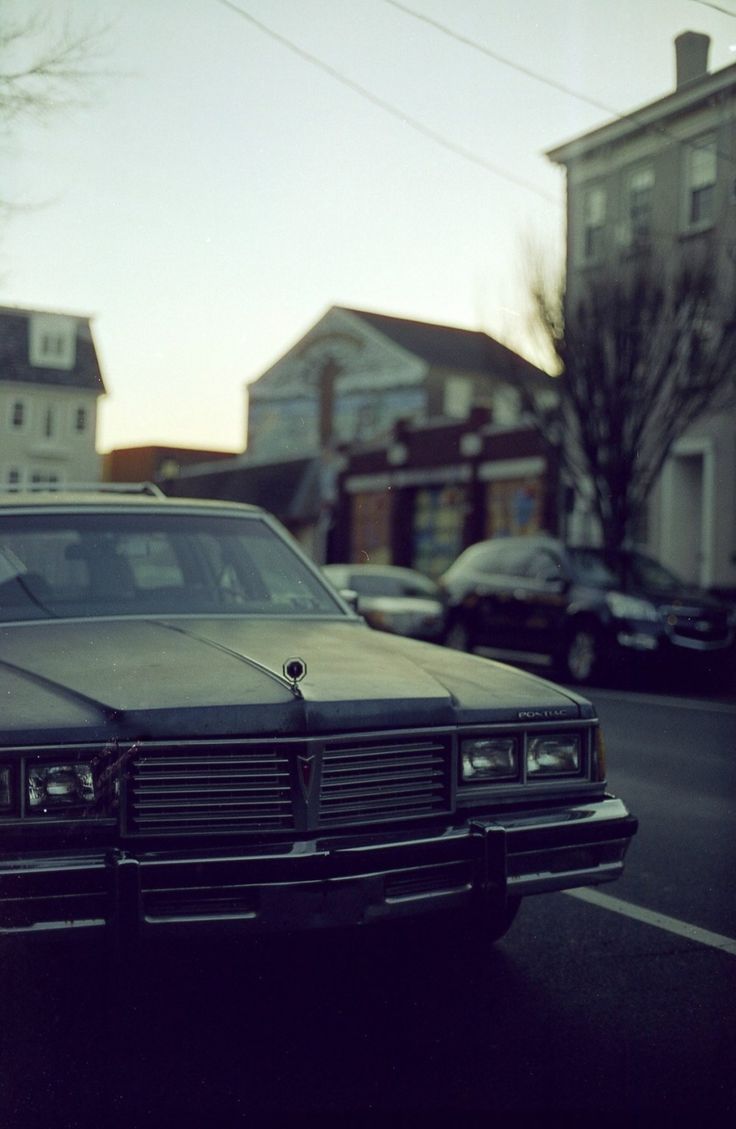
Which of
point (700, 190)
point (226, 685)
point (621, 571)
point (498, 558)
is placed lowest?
point (226, 685)

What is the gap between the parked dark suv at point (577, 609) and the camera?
14.0 m

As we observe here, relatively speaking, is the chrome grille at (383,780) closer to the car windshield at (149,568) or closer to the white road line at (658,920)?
the white road line at (658,920)

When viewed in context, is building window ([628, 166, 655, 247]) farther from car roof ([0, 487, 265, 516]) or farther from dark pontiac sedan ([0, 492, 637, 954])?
dark pontiac sedan ([0, 492, 637, 954])

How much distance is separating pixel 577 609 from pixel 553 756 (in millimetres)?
10864

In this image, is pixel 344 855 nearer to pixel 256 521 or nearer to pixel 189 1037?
pixel 189 1037

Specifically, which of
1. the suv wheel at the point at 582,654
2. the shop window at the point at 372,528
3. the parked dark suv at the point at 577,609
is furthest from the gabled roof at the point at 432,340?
the suv wheel at the point at 582,654

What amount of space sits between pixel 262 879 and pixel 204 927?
177 mm

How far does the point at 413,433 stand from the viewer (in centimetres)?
3491

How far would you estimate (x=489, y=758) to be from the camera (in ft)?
11.9

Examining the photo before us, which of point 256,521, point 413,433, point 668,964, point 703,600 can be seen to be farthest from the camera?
point 413,433

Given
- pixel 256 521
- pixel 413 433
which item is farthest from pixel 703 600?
pixel 413 433

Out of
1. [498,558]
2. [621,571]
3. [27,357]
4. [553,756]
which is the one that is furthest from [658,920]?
[498,558]

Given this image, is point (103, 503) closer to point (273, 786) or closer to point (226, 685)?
point (226, 685)

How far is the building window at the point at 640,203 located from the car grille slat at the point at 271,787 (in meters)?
15.9
